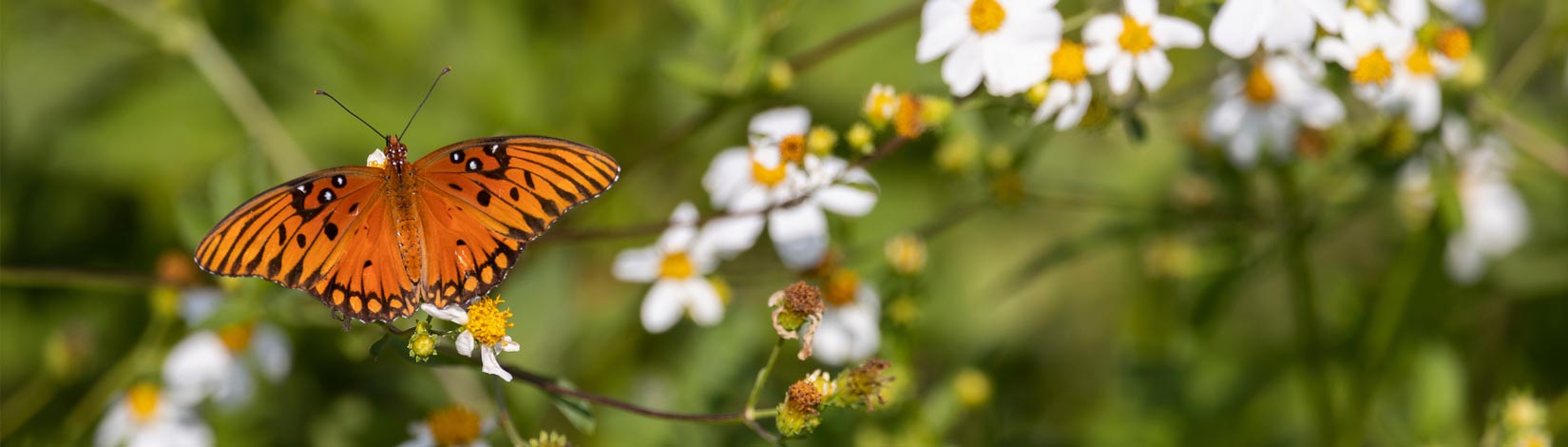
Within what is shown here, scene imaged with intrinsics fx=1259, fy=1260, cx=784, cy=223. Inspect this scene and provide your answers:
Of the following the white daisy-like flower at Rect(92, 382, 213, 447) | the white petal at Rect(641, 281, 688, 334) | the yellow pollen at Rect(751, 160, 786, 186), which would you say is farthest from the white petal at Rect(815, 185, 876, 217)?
the white daisy-like flower at Rect(92, 382, 213, 447)

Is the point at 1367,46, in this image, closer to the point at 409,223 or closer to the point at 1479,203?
the point at 1479,203

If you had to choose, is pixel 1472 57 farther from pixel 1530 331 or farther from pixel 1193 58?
pixel 1193 58

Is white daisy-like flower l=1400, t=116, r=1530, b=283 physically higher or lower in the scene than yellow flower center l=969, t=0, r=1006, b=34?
lower

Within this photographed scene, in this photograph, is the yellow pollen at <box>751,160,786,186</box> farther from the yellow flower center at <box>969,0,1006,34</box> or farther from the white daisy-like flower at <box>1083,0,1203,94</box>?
the white daisy-like flower at <box>1083,0,1203,94</box>

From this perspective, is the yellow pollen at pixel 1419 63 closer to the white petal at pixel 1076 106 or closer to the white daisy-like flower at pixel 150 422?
the white petal at pixel 1076 106

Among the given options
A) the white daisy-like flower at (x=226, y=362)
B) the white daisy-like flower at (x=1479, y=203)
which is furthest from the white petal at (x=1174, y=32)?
the white daisy-like flower at (x=226, y=362)

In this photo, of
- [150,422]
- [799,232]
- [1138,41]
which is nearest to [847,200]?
[799,232]

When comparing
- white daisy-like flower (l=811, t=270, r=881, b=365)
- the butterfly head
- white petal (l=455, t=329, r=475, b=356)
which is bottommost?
white daisy-like flower (l=811, t=270, r=881, b=365)

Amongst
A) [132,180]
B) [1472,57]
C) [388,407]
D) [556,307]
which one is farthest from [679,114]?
[1472,57]
